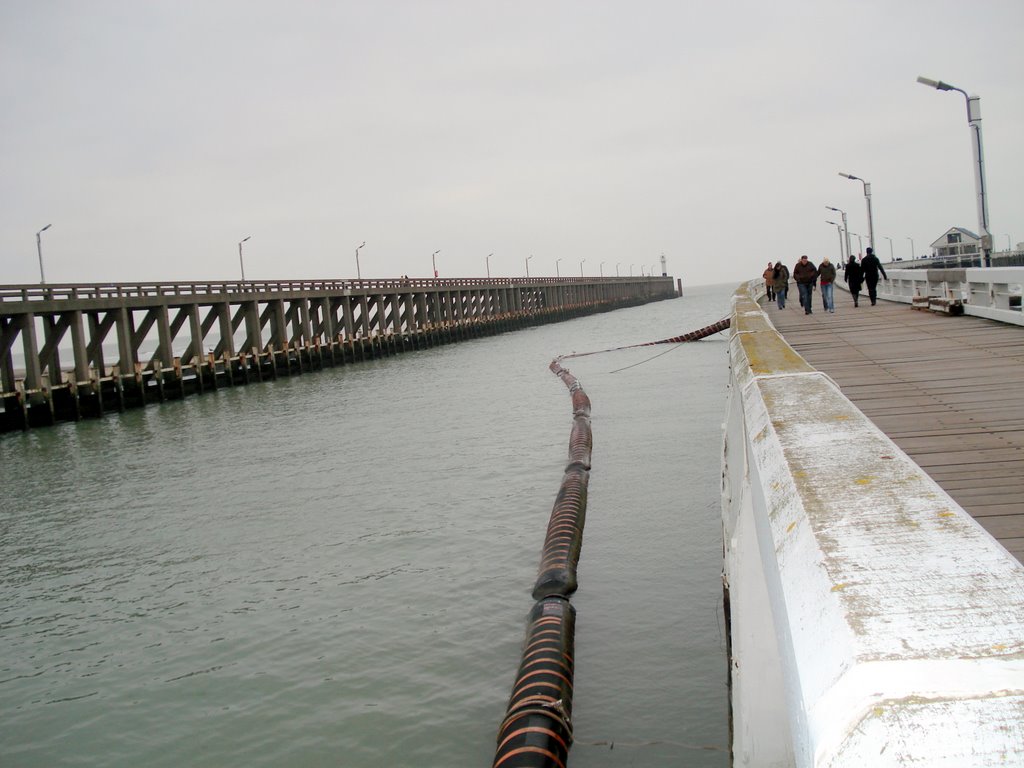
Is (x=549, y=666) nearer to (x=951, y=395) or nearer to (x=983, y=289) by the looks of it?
(x=951, y=395)

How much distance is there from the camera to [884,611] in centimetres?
150

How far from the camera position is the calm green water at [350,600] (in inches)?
237

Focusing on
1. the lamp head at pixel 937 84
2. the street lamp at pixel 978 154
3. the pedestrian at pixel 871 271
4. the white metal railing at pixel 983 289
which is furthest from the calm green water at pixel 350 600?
the lamp head at pixel 937 84

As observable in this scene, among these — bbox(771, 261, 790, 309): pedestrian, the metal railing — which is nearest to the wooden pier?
the metal railing

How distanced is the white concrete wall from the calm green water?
136 inches

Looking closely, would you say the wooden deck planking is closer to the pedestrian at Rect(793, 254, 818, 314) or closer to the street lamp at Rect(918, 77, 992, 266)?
the street lamp at Rect(918, 77, 992, 266)

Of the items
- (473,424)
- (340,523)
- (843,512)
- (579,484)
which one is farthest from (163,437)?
(843,512)

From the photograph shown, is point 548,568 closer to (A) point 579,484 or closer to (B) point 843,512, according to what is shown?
(A) point 579,484

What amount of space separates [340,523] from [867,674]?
35.4 ft

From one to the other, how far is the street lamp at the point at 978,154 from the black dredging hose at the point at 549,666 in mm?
10969

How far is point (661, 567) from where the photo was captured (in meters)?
8.86

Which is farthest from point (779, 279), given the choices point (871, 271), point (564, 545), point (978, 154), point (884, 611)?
point (884, 611)

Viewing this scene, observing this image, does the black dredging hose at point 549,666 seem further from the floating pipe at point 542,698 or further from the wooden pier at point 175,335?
the wooden pier at point 175,335

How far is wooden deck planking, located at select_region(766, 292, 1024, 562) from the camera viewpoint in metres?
3.90
